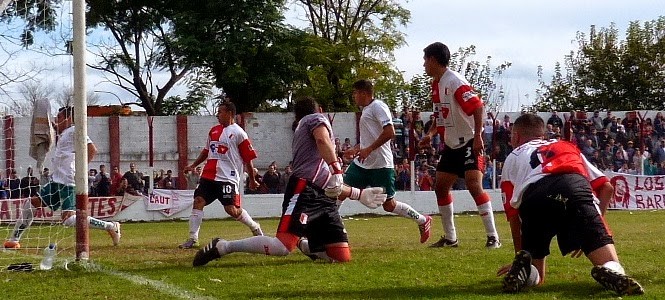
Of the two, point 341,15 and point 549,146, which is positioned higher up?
point 341,15

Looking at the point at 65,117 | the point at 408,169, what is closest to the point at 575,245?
the point at 65,117

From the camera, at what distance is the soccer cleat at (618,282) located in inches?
235

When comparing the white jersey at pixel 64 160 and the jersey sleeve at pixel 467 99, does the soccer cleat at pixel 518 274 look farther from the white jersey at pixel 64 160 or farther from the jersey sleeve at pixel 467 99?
the white jersey at pixel 64 160

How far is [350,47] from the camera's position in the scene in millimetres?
41312

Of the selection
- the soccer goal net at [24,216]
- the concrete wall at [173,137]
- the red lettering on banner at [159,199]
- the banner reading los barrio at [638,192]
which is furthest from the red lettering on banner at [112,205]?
the banner reading los barrio at [638,192]

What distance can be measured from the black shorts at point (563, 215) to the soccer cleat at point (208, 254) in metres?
2.93

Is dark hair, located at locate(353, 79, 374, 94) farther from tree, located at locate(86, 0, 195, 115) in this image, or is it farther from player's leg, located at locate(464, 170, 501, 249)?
tree, located at locate(86, 0, 195, 115)

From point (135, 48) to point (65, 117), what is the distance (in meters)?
38.3

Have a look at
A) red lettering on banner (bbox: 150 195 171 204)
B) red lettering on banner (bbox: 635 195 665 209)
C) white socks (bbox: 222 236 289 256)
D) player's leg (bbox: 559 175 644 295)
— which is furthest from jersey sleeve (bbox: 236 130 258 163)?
red lettering on banner (bbox: 635 195 665 209)

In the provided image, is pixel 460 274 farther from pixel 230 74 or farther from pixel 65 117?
pixel 230 74

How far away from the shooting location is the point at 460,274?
7523 millimetres

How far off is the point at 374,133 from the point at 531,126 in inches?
142

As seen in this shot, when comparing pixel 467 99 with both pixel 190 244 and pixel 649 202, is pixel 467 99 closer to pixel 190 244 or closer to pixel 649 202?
pixel 190 244

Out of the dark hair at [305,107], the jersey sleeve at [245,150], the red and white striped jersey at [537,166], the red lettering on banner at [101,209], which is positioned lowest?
the red lettering on banner at [101,209]
